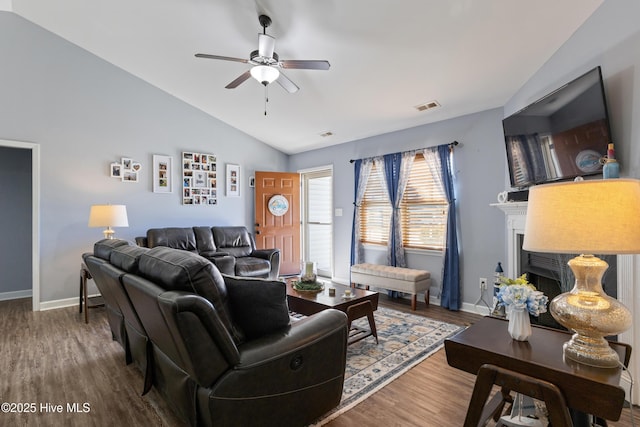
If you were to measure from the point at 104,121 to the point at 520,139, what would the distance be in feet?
17.0

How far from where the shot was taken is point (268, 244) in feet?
19.3

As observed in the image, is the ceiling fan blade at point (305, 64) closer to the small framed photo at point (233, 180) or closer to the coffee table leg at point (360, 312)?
the coffee table leg at point (360, 312)

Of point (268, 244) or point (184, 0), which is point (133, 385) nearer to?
point (184, 0)

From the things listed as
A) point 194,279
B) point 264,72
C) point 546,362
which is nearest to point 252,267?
point 264,72

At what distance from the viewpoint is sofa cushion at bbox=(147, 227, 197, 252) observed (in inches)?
171

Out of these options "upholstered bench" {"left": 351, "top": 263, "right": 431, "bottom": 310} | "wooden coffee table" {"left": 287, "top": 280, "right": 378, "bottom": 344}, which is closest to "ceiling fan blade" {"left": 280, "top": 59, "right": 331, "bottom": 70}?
"wooden coffee table" {"left": 287, "top": 280, "right": 378, "bottom": 344}

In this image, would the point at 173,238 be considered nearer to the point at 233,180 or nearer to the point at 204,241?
the point at 204,241

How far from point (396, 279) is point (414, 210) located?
1077 mm

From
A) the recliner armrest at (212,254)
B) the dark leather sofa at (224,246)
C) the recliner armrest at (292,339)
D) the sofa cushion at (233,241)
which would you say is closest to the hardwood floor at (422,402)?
the recliner armrest at (292,339)

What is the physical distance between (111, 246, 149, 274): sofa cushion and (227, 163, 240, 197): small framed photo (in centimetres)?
347

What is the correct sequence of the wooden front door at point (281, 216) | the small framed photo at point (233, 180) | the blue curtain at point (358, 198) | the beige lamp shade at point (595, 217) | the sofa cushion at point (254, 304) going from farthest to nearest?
the wooden front door at point (281, 216)
the small framed photo at point (233, 180)
the blue curtain at point (358, 198)
the sofa cushion at point (254, 304)
the beige lamp shade at point (595, 217)

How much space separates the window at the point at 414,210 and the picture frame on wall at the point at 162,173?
3185 mm

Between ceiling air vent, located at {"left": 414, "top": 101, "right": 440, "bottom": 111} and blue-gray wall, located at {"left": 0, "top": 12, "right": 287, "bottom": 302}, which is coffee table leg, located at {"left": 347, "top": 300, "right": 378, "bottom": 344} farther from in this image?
blue-gray wall, located at {"left": 0, "top": 12, "right": 287, "bottom": 302}

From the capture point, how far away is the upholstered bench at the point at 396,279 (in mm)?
3854
